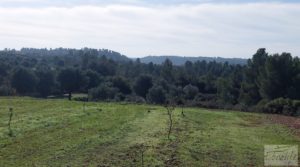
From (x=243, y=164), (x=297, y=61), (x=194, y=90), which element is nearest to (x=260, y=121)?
(x=243, y=164)

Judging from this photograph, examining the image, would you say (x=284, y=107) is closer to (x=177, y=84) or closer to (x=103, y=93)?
(x=103, y=93)

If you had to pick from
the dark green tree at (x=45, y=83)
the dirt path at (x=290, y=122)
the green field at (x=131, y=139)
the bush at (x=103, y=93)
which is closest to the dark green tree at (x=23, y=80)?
the dark green tree at (x=45, y=83)

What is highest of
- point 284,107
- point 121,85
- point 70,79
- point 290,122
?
point 70,79

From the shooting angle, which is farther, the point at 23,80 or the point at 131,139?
the point at 23,80

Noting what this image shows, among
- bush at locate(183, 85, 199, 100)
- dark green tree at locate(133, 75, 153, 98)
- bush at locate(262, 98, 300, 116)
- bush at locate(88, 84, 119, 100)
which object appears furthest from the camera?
dark green tree at locate(133, 75, 153, 98)

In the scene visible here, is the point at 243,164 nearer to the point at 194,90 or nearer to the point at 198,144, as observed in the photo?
the point at 198,144

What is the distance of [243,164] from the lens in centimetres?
1834

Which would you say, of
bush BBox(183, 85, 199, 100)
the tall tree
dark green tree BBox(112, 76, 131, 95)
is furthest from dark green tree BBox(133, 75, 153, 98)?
the tall tree

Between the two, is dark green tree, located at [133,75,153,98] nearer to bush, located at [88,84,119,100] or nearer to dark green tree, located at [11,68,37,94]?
bush, located at [88,84,119,100]

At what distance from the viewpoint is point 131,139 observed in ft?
74.2

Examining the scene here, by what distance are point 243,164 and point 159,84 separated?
62449 mm

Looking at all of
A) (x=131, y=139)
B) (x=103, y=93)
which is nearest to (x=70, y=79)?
(x=103, y=93)

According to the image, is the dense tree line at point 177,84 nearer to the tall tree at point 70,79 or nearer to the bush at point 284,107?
the tall tree at point 70,79

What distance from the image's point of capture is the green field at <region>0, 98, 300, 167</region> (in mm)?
17984
